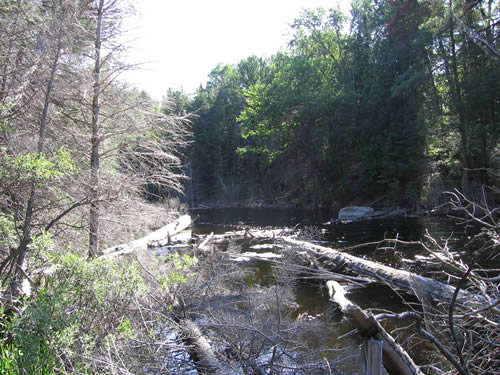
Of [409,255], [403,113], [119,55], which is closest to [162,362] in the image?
[119,55]

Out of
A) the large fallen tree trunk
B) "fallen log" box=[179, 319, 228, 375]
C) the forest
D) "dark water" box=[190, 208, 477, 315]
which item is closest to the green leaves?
the forest

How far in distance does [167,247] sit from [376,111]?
66.6ft

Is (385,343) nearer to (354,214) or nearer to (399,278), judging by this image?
(399,278)

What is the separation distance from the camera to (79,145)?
7.89 m

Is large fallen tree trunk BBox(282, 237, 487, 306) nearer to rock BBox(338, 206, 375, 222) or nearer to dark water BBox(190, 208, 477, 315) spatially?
dark water BBox(190, 208, 477, 315)

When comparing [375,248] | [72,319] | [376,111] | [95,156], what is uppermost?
[376,111]

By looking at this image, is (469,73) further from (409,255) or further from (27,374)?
(27,374)

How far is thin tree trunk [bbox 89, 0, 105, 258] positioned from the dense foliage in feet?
35.7

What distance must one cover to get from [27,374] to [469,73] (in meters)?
22.3

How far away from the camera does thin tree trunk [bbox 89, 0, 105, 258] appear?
7023 mm

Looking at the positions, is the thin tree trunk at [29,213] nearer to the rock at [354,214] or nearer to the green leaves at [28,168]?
the green leaves at [28,168]

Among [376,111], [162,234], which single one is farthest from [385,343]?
[376,111]

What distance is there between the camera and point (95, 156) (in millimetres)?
8023

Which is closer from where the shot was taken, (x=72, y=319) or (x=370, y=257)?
(x=72, y=319)
